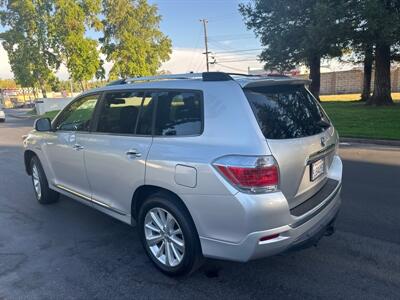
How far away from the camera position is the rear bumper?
2643 millimetres

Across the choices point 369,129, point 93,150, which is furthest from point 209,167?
point 369,129

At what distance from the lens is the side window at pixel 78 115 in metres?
4.16

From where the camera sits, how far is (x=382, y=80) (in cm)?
2055

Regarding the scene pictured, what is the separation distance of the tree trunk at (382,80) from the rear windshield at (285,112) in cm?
1894

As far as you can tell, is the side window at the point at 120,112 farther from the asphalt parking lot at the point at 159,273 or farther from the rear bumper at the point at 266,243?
the rear bumper at the point at 266,243

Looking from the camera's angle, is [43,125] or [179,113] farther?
[43,125]

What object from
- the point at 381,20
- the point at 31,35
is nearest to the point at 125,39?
the point at 31,35

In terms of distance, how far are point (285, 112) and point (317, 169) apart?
24.2 inches

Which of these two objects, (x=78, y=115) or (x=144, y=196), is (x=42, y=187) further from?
(x=144, y=196)

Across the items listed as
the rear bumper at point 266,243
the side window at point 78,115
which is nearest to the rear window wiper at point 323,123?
the rear bumper at point 266,243

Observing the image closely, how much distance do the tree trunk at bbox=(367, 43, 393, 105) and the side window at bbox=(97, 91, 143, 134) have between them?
19599mm

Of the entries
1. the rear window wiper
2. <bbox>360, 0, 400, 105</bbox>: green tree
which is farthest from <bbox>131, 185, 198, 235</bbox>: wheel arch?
<bbox>360, 0, 400, 105</bbox>: green tree

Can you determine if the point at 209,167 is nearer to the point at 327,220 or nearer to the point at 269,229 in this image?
the point at 269,229

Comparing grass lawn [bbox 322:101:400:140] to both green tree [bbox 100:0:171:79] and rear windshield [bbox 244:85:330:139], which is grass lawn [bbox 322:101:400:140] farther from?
green tree [bbox 100:0:171:79]
